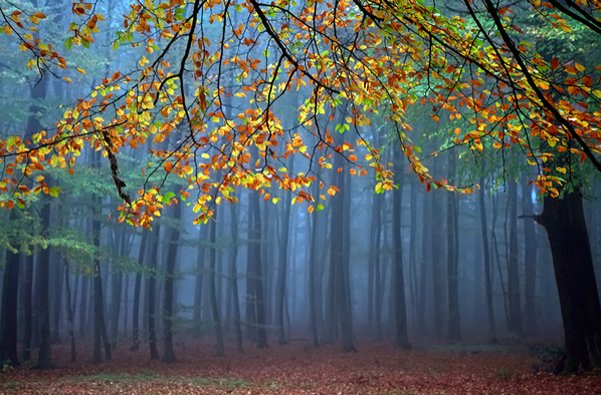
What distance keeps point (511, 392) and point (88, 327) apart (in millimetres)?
25951

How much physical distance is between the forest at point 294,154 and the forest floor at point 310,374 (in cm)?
12

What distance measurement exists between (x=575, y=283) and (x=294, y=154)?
21.9 ft

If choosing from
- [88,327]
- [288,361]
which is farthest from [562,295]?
[88,327]

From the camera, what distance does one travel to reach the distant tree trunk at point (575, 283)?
10.2 meters

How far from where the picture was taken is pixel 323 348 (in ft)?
70.6

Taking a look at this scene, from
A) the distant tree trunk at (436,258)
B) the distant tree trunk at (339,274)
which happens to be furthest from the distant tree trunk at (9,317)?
the distant tree trunk at (436,258)

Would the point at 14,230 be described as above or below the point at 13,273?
above

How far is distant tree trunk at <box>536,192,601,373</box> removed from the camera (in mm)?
10172

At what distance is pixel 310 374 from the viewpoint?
48.5ft

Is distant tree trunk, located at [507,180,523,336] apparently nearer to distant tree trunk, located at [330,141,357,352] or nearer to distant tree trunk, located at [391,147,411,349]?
distant tree trunk, located at [391,147,411,349]

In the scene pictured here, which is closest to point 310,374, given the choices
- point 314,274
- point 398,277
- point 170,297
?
point 170,297

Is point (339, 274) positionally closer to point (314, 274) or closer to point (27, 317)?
point (314, 274)

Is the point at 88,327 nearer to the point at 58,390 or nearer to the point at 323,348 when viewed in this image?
the point at 323,348

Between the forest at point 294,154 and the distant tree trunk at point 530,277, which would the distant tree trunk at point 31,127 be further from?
the distant tree trunk at point 530,277
